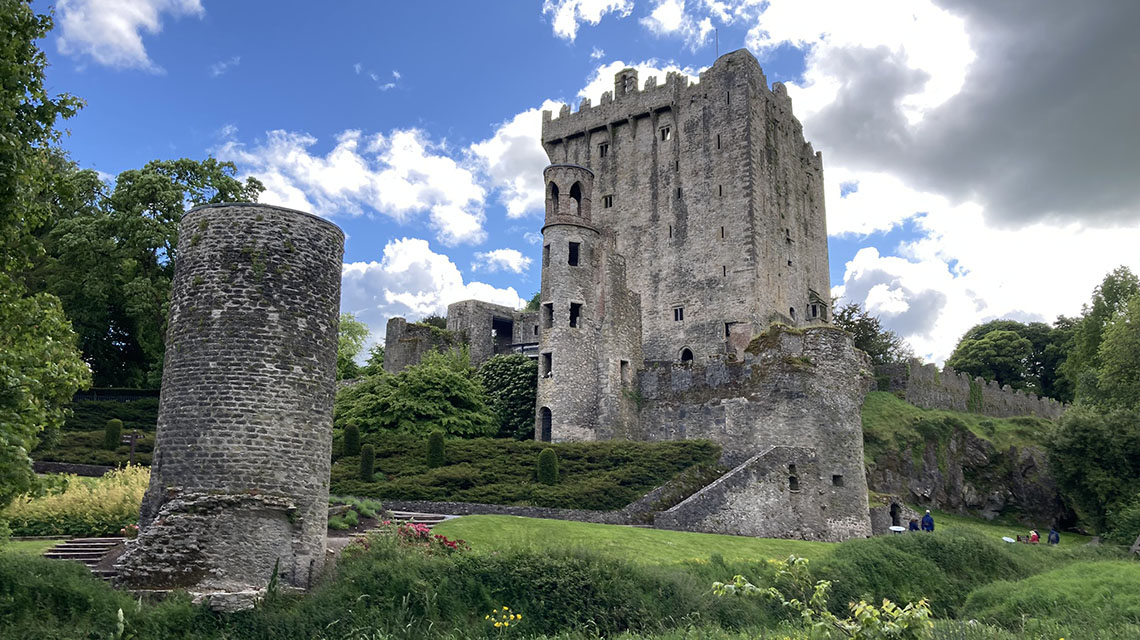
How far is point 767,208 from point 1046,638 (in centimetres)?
3602

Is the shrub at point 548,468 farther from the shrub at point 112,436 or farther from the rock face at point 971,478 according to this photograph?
the rock face at point 971,478

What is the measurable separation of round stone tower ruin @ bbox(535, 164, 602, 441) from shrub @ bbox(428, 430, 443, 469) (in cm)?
807

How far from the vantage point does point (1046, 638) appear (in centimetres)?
1515

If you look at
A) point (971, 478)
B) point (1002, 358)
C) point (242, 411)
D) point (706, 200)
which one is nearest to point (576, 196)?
point (706, 200)

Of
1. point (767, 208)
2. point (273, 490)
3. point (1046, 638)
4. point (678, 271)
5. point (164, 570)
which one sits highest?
point (767, 208)

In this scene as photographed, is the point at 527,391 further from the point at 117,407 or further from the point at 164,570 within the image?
the point at 164,570

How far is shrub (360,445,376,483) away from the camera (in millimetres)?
27109

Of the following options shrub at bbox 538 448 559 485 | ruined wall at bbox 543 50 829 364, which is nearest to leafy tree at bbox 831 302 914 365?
ruined wall at bbox 543 50 829 364

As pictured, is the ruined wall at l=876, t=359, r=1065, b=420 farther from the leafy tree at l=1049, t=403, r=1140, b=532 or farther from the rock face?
the leafy tree at l=1049, t=403, r=1140, b=532

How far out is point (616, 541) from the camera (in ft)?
68.9

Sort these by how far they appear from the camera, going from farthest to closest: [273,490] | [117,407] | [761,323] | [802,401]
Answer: [761,323]
[117,407]
[802,401]
[273,490]

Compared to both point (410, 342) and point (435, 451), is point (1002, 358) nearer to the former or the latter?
point (410, 342)

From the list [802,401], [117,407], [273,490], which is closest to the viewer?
[273,490]

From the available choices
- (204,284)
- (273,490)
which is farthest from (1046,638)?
(204,284)
